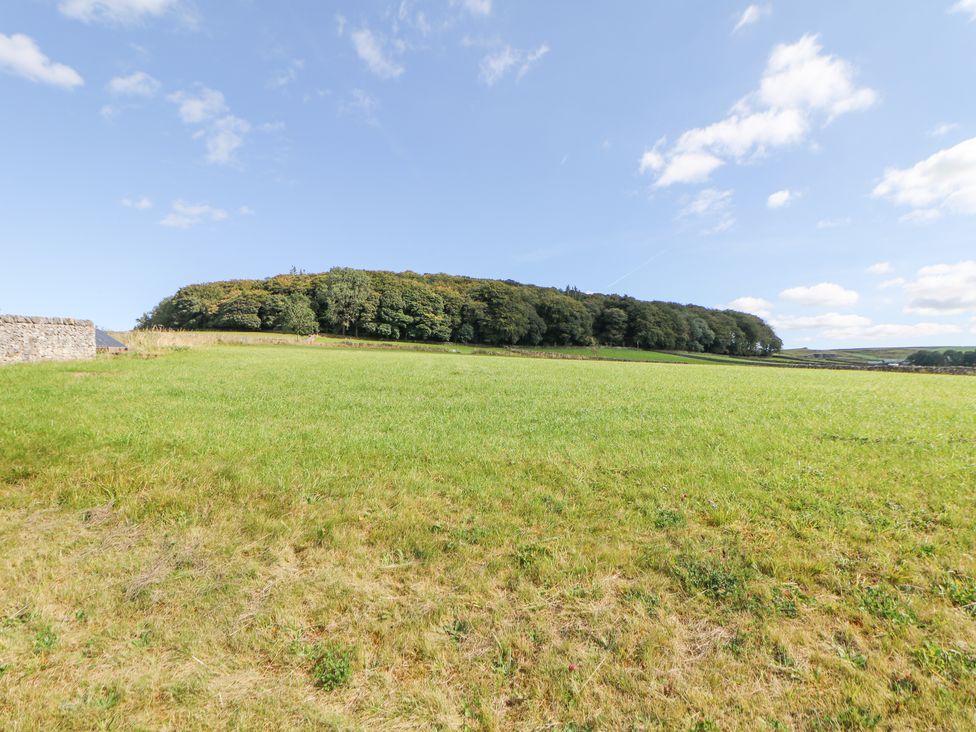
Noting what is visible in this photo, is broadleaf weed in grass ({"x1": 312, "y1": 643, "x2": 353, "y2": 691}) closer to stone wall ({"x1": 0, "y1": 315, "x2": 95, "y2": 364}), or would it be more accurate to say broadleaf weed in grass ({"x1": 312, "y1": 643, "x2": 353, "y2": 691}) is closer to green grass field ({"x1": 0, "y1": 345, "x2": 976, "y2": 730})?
green grass field ({"x1": 0, "y1": 345, "x2": 976, "y2": 730})

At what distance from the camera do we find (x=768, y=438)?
324 inches

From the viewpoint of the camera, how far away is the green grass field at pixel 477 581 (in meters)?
2.66

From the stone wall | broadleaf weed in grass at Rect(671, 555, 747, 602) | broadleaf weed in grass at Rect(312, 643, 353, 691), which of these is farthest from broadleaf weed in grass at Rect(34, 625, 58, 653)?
the stone wall

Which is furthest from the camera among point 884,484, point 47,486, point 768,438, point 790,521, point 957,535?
point 768,438

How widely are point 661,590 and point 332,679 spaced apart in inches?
116

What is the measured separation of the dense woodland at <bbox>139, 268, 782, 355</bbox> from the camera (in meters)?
80.2

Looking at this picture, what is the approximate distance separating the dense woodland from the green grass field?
7646 cm

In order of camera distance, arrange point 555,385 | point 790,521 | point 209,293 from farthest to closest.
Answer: point 209,293, point 555,385, point 790,521

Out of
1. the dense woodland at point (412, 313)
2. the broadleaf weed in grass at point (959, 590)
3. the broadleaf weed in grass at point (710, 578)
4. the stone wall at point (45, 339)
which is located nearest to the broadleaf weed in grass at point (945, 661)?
the broadleaf weed in grass at point (959, 590)

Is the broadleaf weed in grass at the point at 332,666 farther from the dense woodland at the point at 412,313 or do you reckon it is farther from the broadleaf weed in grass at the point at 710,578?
the dense woodland at the point at 412,313

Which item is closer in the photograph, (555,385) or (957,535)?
(957,535)

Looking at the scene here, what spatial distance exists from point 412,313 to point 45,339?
65.6 meters

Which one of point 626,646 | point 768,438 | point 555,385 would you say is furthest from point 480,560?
point 555,385

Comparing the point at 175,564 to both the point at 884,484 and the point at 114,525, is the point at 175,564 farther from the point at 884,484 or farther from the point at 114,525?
the point at 884,484
